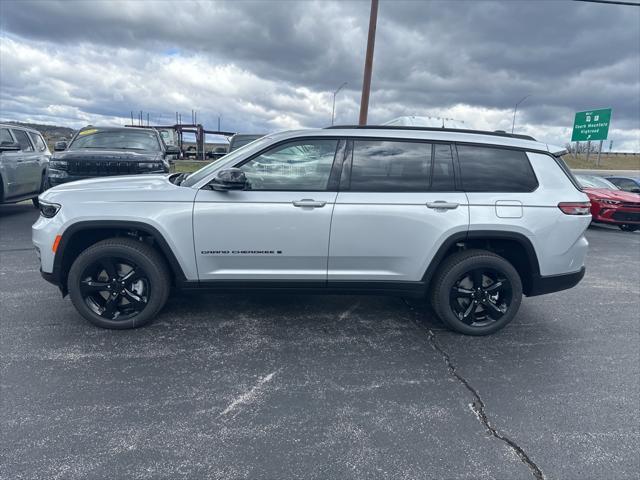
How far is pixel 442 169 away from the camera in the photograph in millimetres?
3754

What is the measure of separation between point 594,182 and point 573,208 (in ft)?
33.8

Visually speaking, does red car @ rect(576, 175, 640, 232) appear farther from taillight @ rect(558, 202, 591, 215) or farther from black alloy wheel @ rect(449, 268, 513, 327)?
black alloy wheel @ rect(449, 268, 513, 327)

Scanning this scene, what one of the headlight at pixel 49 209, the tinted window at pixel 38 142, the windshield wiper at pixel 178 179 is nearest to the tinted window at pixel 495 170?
the windshield wiper at pixel 178 179

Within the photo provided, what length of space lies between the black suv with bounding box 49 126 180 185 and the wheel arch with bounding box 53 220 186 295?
4282 millimetres

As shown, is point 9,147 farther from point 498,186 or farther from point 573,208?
point 573,208

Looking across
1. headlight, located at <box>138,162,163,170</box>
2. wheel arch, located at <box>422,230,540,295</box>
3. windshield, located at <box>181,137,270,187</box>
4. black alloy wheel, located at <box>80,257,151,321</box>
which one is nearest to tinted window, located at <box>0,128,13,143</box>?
headlight, located at <box>138,162,163,170</box>

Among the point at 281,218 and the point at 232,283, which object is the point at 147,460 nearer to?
the point at 232,283

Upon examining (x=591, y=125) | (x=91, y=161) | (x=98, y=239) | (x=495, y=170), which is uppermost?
(x=591, y=125)

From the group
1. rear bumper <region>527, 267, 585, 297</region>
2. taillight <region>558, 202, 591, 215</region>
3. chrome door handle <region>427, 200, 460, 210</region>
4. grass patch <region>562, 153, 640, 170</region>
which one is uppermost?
grass patch <region>562, 153, 640, 170</region>

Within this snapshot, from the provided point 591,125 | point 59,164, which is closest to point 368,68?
point 59,164

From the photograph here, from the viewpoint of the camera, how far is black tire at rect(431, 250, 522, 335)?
3.77 meters

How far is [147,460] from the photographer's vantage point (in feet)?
7.37

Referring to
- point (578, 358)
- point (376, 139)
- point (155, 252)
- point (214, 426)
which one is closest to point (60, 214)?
point (155, 252)

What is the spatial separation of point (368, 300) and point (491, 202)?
1756mm
